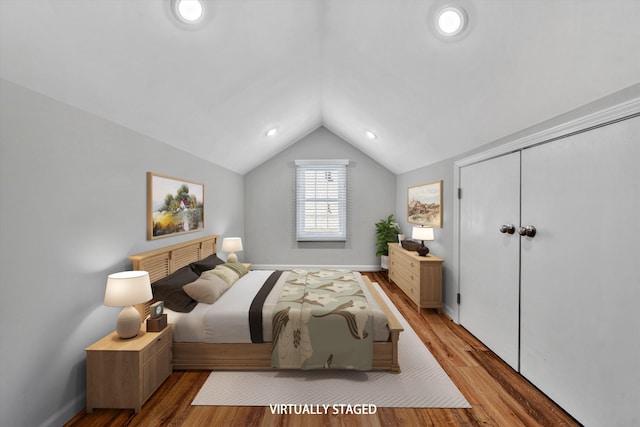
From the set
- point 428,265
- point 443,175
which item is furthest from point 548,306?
point 443,175

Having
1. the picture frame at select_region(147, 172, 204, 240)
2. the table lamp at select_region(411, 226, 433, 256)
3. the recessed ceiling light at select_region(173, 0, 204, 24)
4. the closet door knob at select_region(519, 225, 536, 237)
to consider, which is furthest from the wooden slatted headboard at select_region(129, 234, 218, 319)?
the closet door knob at select_region(519, 225, 536, 237)

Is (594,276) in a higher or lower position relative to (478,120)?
lower

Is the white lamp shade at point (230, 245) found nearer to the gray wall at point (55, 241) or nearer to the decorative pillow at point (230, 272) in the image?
the decorative pillow at point (230, 272)

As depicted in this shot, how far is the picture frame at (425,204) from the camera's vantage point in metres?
3.80

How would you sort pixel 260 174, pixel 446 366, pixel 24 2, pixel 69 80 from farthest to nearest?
pixel 260 174 < pixel 446 366 < pixel 69 80 < pixel 24 2

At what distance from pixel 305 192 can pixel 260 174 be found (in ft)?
3.41

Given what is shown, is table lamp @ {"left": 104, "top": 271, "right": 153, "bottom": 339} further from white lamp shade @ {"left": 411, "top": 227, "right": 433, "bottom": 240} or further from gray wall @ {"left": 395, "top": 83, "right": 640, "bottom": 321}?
white lamp shade @ {"left": 411, "top": 227, "right": 433, "bottom": 240}

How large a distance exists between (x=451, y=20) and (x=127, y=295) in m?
2.85

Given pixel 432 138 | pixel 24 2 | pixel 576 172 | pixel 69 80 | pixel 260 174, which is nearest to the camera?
pixel 24 2

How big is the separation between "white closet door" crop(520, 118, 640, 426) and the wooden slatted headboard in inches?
128

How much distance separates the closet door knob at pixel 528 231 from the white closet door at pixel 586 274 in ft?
0.14

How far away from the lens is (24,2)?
1.19m

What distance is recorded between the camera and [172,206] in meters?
2.93

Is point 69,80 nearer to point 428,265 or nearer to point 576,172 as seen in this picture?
point 576,172
